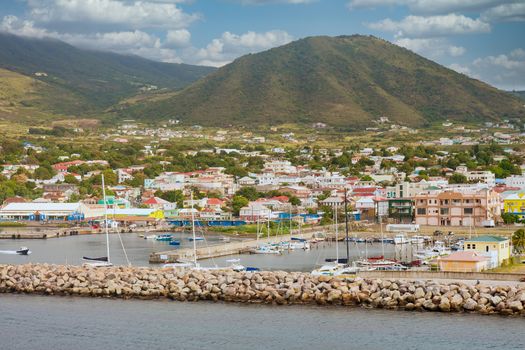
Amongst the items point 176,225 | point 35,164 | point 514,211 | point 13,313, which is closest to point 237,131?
point 35,164

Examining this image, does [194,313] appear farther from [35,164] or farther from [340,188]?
[35,164]

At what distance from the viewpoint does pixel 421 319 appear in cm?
2286

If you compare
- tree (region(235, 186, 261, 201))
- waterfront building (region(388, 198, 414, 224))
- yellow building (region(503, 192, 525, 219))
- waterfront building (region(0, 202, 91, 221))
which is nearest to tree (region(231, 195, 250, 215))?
tree (region(235, 186, 261, 201))

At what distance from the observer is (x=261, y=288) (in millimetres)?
25969

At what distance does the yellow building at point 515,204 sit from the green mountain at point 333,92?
255 ft

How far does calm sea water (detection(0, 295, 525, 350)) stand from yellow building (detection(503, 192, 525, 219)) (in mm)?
37584

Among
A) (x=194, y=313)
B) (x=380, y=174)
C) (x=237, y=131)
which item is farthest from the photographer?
(x=237, y=131)

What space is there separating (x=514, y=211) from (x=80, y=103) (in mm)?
126689

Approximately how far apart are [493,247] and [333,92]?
121 meters

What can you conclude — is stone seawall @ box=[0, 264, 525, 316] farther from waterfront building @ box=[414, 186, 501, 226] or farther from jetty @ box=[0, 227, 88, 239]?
waterfront building @ box=[414, 186, 501, 226]

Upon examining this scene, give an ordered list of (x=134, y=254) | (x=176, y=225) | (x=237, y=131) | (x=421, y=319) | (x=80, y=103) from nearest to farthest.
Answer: (x=421, y=319) → (x=134, y=254) → (x=176, y=225) → (x=237, y=131) → (x=80, y=103)

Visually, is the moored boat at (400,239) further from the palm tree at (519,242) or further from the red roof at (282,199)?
the red roof at (282,199)

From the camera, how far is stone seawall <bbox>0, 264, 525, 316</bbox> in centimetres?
2362

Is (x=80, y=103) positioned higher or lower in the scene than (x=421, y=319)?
higher
